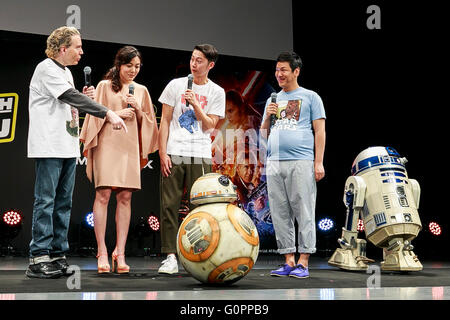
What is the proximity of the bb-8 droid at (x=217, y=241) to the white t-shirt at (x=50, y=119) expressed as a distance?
1.01 meters

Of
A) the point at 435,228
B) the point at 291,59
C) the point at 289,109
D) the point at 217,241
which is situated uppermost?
the point at 291,59

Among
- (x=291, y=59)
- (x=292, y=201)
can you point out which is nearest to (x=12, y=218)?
(x=292, y=201)

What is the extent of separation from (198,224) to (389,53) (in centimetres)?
489

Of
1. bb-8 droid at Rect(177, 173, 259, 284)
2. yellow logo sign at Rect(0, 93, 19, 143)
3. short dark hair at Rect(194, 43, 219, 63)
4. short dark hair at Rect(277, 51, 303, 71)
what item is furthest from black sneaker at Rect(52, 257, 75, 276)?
yellow logo sign at Rect(0, 93, 19, 143)

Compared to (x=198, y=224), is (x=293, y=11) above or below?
above

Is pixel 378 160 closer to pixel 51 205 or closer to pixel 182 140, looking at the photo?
pixel 182 140

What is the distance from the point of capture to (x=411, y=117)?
7203mm

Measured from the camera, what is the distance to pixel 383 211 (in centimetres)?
402

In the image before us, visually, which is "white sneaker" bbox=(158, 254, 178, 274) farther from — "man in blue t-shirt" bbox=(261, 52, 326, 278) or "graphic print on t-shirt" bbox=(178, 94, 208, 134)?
"graphic print on t-shirt" bbox=(178, 94, 208, 134)

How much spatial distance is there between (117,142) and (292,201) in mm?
1299

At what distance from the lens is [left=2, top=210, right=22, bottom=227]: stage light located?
21.7ft

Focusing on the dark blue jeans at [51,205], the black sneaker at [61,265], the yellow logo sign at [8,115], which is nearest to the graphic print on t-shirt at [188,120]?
the dark blue jeans at [51,205]

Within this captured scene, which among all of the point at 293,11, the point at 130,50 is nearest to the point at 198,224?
the point at 130,50
